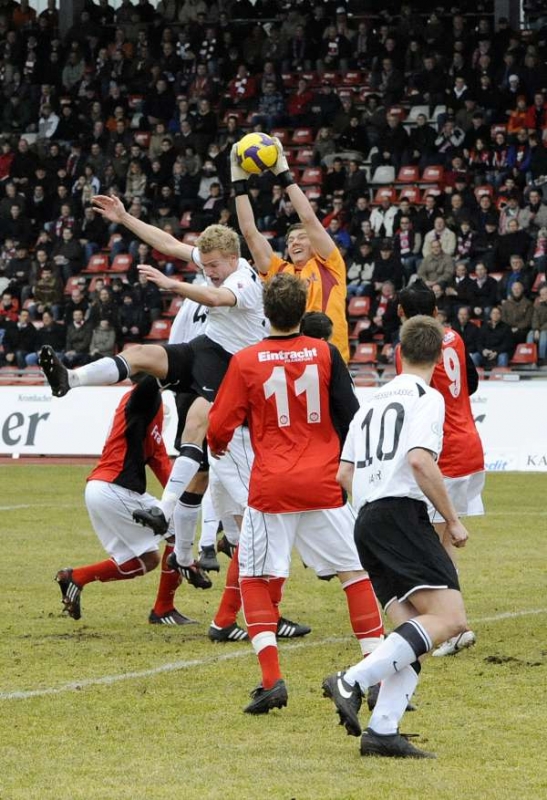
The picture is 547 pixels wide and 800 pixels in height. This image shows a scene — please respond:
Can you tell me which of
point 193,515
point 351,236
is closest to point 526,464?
point 351,236

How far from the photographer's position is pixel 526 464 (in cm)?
2022

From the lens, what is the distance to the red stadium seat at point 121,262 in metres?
29.7

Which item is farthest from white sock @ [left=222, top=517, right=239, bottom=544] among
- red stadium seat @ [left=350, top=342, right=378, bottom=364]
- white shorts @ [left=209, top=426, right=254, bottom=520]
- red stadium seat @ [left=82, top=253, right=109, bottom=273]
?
red stadium seat @ [left=82, top=253, right=109, bottom=273]

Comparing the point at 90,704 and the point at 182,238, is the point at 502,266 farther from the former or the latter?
the point at 90,704

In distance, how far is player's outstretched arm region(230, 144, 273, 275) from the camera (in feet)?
29.4

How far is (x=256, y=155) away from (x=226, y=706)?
370cm

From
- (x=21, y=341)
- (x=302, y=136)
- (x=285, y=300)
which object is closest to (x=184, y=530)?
(x=285, y=300)

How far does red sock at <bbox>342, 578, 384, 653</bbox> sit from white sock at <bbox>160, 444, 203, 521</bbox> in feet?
7.77

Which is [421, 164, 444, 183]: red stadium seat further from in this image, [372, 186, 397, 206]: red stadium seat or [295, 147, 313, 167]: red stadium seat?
[295, 147, 313, 167]: red stadium seat

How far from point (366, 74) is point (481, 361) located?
11300 mm

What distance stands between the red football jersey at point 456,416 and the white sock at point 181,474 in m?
1.66

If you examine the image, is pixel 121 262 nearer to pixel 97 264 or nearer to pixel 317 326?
pixel 97 264

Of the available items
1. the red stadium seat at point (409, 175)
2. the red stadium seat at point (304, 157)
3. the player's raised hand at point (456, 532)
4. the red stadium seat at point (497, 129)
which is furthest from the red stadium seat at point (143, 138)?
the player's raised hand at point (456, 532)

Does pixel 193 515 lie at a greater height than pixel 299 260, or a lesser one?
lesser
